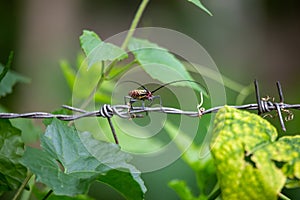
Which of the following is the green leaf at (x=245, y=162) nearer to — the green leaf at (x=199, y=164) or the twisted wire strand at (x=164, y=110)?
the twisted wire strand at (x=164, y=110)

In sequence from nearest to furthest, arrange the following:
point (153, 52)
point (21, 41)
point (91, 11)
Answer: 1. point (153, 52)
2. point (21, 41)
3. point (91, 11)

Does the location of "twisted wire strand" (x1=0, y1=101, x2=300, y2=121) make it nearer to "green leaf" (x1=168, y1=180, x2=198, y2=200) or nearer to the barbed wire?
the barbed wire

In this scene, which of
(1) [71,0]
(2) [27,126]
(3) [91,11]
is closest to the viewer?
(2) [27,126]

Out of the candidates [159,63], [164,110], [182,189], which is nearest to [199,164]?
[182,189]

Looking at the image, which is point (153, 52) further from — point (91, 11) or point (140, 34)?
point (91, 11)

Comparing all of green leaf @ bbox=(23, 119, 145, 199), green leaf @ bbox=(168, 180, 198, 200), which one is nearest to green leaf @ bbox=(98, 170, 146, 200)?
green leaf @ bbox=(23, 119, 145, 199)

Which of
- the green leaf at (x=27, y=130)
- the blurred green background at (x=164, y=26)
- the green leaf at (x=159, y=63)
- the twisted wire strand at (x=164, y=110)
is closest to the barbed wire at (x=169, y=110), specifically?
the twisted wire strand at (x=164, y=110)

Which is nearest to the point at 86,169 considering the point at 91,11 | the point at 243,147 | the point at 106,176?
the point at 106,176

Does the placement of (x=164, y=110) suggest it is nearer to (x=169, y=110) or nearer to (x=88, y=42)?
(x=169, y=110)
